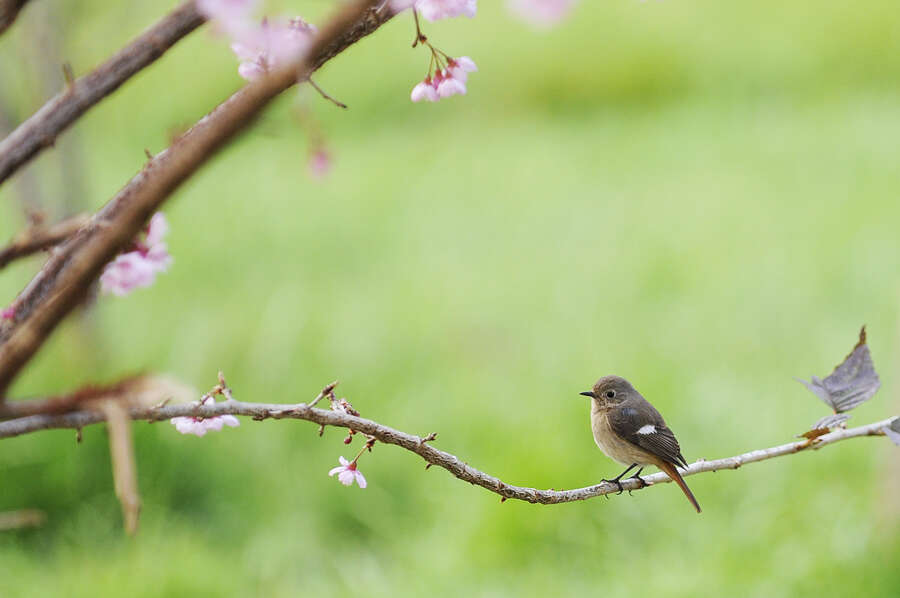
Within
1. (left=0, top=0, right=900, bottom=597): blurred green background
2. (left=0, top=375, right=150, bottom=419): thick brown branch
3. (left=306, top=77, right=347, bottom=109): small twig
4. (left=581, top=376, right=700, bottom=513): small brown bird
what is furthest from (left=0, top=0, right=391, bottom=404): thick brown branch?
(left=581, top=376, right=700, bottom=513): small brown bird

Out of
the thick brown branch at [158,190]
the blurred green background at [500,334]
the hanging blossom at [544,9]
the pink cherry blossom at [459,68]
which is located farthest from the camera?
the blurred green background at [500,334]

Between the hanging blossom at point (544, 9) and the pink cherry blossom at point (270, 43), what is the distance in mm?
168

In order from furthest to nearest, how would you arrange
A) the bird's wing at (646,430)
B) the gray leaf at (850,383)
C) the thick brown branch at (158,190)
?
the bird's wing at (646,430), the gray leaf at (850,383), the thick brown branch at (158,190)

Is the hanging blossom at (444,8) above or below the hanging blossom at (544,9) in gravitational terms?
above

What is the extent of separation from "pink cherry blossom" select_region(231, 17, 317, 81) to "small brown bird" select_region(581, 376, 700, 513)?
2.26 feet

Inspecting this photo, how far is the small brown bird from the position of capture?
1.38m

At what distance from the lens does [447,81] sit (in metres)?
1.09

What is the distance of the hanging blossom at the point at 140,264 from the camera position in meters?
1.10

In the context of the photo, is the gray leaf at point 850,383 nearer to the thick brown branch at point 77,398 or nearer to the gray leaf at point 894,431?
the gray leaf at point 894,431

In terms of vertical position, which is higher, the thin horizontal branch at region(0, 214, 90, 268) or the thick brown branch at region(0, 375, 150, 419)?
the thin horizontal branch at region(0, 214, 90, 268)

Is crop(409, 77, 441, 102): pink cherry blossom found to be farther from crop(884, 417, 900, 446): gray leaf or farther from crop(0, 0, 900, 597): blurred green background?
crop(884, 417, 900, 446): gray leaf

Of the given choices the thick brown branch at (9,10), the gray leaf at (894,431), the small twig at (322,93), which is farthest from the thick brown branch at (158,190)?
the gray leaf at (894,431)

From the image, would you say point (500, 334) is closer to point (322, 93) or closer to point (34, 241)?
point (34, 241)

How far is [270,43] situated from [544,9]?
0.72 ft
